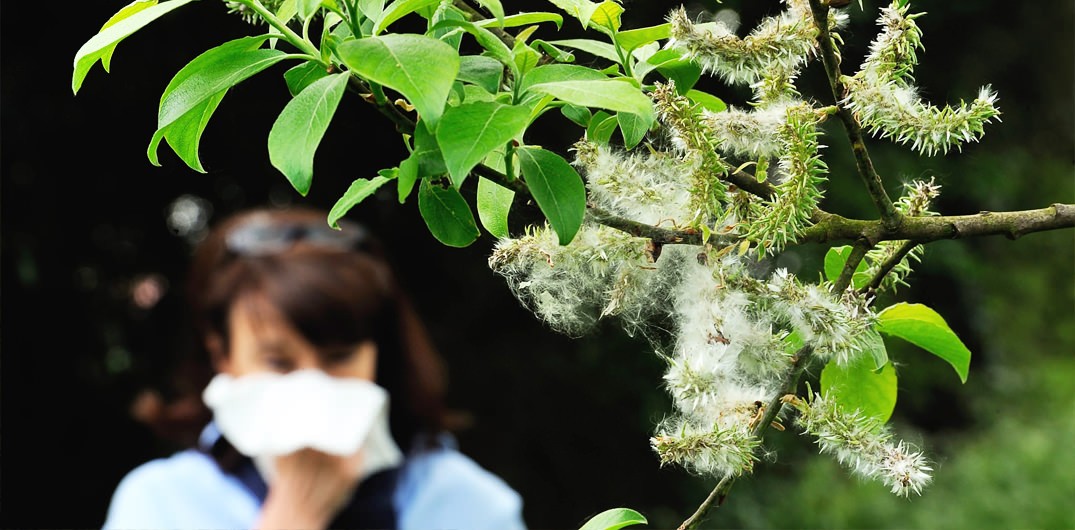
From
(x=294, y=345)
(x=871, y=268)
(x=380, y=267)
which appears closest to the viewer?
(x=871, y=268)

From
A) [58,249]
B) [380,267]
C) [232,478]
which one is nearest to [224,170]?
[58,249]

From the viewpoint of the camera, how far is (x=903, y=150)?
3.52m

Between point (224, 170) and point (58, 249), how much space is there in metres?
0.67

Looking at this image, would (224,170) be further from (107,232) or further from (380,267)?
(380,267)

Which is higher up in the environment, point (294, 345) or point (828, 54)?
point (828, 54)

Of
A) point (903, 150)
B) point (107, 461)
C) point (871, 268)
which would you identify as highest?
point (871, 268)

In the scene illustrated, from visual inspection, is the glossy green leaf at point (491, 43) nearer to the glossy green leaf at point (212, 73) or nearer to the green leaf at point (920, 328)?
the glossy green leaf at point (212, 73)

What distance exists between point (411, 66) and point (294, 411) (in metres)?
1.68

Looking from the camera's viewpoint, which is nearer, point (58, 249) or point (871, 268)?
point (871, 268)

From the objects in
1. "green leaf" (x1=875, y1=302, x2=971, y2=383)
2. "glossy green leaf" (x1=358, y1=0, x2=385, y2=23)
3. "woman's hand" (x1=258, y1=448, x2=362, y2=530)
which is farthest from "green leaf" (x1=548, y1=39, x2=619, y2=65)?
"woman's hand" (x1=258, y1=448, x2=362, y2=530)

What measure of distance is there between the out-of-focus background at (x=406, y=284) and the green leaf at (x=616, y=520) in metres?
1.85

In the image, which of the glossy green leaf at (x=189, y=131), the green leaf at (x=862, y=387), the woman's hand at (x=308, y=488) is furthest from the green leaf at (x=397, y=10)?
the woman's hand at (x=308, y=488)

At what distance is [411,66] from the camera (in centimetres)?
44

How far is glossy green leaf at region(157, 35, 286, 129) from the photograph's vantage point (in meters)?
0.52
